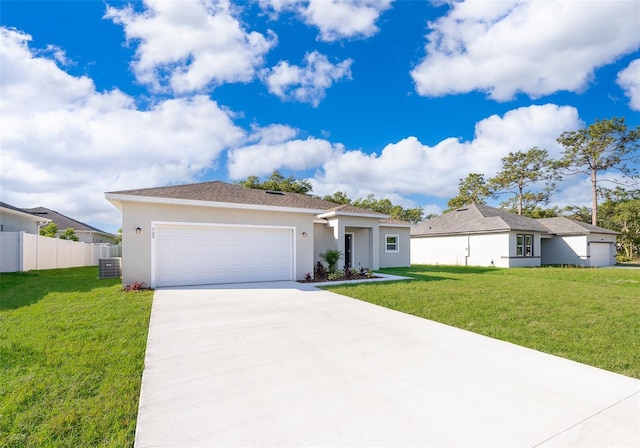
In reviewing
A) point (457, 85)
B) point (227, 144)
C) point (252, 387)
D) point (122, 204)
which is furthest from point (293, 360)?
point (227, 144)

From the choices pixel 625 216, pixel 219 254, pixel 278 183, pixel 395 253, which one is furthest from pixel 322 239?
pixel 625 216

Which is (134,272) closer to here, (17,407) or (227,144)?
(17,407)

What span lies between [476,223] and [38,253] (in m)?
27.2

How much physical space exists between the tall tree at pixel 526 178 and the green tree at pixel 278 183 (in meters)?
22.4

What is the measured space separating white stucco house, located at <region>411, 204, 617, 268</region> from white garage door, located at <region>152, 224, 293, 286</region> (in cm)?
1632

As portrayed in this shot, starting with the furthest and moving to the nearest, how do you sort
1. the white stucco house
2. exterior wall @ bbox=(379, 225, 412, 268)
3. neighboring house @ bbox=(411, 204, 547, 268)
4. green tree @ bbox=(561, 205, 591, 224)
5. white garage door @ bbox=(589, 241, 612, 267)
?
green tree @ bbox=(561, 205, 591, 224)
white garage door @ bbox=(589, 241, 612, 267)
the white stucco house
neighboring house @ bbox=(411, 204, 547, 268)
exterior wall @ bbox=(379, 225, 412, 268)

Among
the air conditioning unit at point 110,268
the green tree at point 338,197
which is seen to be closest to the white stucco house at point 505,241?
the green tree at point 338,197

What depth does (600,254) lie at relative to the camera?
24312mm

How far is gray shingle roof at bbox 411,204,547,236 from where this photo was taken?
21.4 meters

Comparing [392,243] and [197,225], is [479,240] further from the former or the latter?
[197,225]

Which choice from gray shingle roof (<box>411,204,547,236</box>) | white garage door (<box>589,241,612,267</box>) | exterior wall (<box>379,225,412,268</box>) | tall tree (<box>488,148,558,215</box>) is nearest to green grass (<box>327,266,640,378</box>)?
exterior wall (<box>379,225,412,268</box>)

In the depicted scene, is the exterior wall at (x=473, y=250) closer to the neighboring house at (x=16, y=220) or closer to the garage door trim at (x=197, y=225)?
the garage door trim at (x=197, y=225)

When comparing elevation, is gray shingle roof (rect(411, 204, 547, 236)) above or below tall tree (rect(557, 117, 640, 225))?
below

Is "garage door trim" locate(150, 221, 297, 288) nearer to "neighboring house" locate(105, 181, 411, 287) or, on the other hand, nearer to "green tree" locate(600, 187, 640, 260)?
"neighboring house" locate(105, 181, 411, 287)
